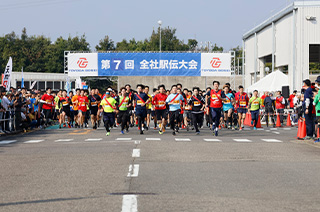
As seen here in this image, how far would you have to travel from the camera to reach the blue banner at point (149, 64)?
49.0 meters

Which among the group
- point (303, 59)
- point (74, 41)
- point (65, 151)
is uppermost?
point (74, 41)

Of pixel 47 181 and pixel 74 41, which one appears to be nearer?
pixel 47 181

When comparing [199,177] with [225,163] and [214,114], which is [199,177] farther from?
[214,114]

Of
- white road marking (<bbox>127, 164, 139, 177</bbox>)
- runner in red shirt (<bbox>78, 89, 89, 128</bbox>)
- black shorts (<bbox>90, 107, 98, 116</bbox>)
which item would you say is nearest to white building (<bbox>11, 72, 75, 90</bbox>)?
runner in red shirt (<bbox>78, 89, 89, 128</bbox>)

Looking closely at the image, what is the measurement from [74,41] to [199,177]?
99029 mm

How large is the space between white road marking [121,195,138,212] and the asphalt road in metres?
0.01

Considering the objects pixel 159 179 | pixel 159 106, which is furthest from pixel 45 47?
pixel 159 179

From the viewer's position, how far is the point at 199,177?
34.1ft

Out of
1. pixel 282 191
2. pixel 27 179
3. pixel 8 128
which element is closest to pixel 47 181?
pixel 27 179

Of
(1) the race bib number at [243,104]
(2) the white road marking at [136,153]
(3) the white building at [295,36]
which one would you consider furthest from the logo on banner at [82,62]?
(2) the white road marking at [136,153]

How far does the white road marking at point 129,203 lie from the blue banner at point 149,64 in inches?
1615

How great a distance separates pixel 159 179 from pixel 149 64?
39.6 metres

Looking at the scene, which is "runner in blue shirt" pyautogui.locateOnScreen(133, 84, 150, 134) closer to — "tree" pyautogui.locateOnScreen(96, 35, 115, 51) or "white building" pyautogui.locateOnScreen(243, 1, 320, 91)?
"white building" pyautogui.locateOnScreen(243, 1, 320, 91)

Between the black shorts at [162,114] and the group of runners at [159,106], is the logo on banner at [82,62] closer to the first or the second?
the group of runners at [159,106]
